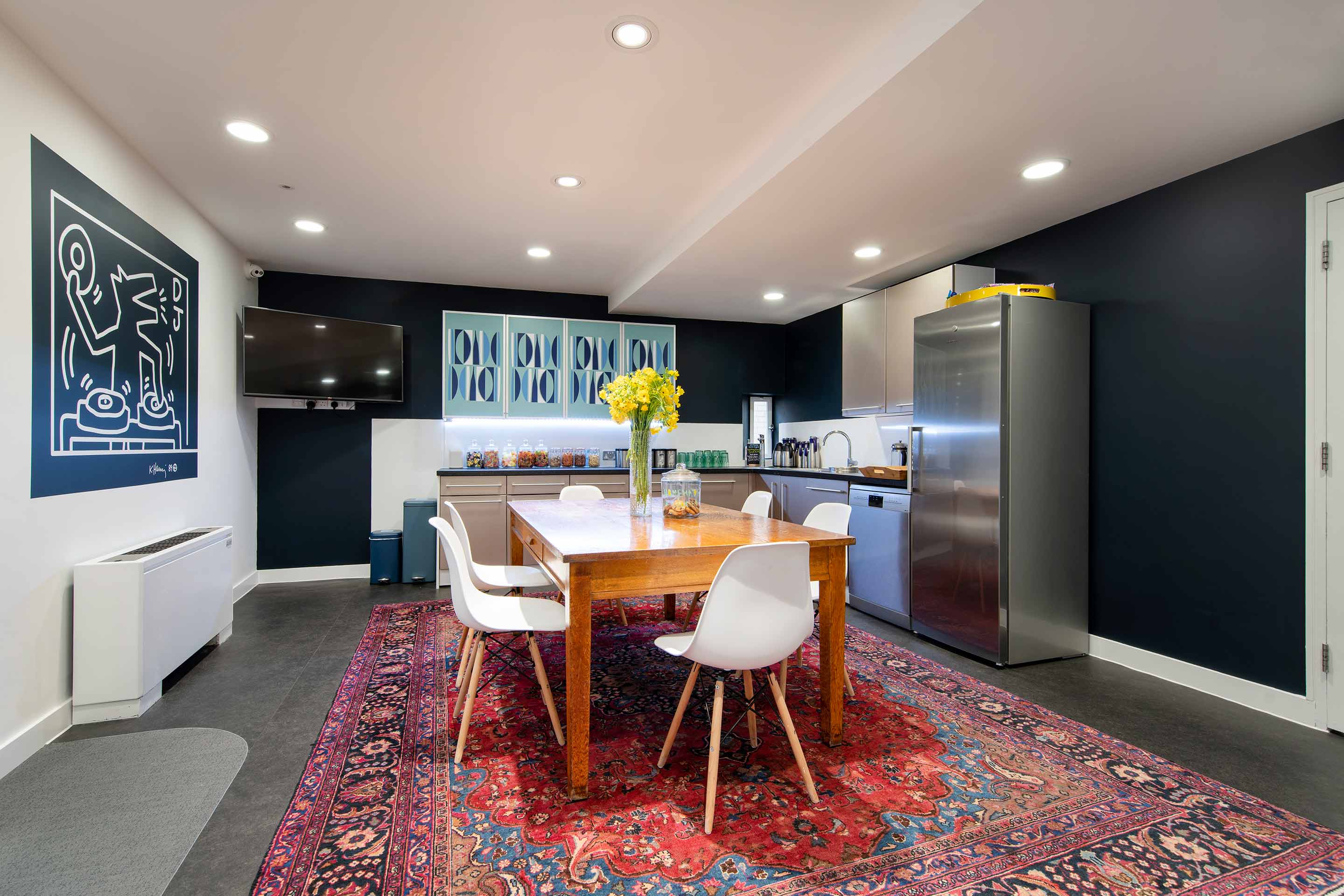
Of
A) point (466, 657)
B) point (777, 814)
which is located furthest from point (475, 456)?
point (777, 814)

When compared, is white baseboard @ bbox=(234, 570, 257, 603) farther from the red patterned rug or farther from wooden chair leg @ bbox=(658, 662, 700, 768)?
wooden chair leg @ bbox=(658, 662, 700, 768)

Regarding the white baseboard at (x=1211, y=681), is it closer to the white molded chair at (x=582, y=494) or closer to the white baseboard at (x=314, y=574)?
the white molded chair at (x=582, y=494)

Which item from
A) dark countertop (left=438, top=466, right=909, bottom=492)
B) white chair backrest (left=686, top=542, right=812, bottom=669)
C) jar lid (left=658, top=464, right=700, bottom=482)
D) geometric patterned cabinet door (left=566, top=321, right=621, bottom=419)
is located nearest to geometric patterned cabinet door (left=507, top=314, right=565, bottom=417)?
geometric patterned cabinet door (left=566, top=321, right=621, bottom=419)

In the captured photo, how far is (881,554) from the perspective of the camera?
442 cm

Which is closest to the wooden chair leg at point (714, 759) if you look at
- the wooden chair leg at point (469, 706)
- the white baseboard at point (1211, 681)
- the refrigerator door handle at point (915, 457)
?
the wooden chair leg at point (469, 706)

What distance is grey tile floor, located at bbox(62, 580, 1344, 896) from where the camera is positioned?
2008 millimetres

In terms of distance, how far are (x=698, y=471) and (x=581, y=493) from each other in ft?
6.37

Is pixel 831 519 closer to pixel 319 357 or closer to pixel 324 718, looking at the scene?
pixel 324 718

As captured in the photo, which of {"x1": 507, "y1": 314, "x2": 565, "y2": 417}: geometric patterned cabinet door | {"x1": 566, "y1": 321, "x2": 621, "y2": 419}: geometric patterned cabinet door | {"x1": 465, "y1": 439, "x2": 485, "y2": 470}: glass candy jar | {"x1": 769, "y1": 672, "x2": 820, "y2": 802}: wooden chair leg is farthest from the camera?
{"x1": 566, "y1": 321, "x2": 621, "y2": 419}: geometric patterned cabinet door

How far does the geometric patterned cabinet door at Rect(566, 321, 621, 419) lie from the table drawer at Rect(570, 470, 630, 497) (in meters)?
0.70

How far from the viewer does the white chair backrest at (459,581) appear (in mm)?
2410

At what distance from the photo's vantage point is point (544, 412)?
605 centimetres

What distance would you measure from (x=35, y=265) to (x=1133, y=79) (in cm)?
436

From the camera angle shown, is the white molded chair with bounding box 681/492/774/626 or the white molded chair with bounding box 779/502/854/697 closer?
the white molded chair with bounding box 779/502/854/697
